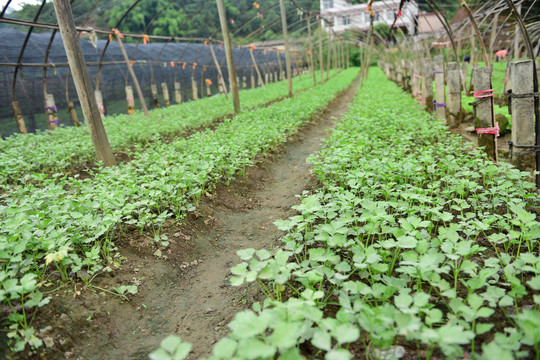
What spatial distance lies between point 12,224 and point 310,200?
89.3 inches

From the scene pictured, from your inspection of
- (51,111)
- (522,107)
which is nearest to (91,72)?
(51,111)

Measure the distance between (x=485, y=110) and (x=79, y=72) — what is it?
588 cm

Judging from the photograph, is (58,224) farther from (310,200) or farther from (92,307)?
(310,200)

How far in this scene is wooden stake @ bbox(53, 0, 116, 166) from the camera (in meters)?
5.03

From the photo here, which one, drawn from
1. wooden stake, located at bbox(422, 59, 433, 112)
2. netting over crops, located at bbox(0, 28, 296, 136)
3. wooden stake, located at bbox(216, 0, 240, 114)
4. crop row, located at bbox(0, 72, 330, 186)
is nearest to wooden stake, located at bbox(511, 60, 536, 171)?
wooden stake, located at bbox(422, 59, 433, 112)

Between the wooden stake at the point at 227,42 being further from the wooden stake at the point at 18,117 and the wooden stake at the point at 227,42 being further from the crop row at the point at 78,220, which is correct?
the wooden stake at the point at 18,117

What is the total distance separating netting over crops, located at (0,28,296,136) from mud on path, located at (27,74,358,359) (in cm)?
854

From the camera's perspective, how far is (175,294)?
9.59ft

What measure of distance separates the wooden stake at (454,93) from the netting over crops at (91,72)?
9331mm

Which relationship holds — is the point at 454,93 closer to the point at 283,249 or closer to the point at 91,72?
the point at 283,249

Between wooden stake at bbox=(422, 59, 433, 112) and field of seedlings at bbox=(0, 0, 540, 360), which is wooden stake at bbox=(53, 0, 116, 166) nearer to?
field of seedlings at bbox=(0, 0, 540, 360)

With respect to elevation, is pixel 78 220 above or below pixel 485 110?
below

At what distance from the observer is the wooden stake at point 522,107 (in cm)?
364

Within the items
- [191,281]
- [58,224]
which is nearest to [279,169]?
[191,281]
